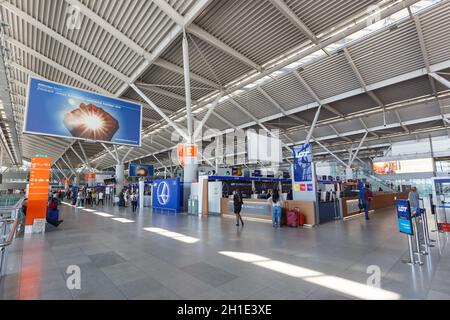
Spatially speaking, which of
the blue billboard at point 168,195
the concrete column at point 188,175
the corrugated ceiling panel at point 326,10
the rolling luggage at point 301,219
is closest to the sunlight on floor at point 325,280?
the rolling luggage at point 301,219

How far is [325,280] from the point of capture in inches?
130

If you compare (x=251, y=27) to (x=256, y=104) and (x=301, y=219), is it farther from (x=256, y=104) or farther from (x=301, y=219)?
(x=301, y=219)

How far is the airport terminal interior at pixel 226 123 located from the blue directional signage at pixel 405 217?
0.09ft

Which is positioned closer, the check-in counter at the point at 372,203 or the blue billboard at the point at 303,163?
the blue billboard at the point at 303,163

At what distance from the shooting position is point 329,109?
1795 cm

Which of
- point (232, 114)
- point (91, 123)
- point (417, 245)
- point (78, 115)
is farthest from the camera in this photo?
point (232, 114)

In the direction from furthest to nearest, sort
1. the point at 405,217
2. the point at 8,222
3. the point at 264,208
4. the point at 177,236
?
1. the point at 264,208
2. the point at 177,236
3. the point at 8,222
4. the point at 405,217

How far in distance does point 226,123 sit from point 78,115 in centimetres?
1446

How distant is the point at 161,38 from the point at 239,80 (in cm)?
579

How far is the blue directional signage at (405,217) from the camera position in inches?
164

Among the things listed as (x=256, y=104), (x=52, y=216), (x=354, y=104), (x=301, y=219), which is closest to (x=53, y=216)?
(x=52, y=216)

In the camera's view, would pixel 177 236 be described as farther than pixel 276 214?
No

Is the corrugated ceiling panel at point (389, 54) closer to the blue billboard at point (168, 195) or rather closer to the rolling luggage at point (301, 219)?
the rolling luggage at point (301, 219)
